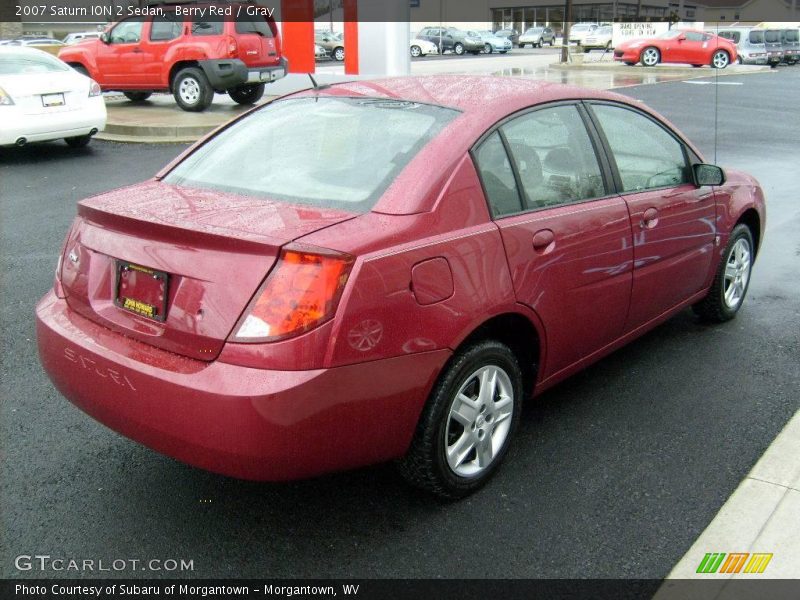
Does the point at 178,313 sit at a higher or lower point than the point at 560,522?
higher

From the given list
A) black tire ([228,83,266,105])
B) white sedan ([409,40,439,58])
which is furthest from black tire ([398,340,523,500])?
white sedan ([409,40,439,58])

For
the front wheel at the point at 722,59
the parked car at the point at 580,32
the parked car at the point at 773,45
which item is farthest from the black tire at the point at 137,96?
the parked car at the point at 580,32

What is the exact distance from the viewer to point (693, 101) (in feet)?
62.8

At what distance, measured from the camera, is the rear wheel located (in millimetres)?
31734

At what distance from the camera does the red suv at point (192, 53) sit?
14.5 metres

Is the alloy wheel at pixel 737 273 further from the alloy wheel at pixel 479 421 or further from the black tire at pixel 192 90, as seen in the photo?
the black tire at pixel 192 90

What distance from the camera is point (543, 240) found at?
3436 mm

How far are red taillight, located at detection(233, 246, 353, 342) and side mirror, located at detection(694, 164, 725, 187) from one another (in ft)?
8.65

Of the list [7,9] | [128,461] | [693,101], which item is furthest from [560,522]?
[7,9]

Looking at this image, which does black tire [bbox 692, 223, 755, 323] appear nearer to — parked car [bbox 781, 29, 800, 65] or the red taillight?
the red taillight

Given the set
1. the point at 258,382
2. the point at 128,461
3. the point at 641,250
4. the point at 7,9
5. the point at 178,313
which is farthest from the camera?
the point at 7,9

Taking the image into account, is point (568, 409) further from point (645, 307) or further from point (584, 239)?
point (584, 239)

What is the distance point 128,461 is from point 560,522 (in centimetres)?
184

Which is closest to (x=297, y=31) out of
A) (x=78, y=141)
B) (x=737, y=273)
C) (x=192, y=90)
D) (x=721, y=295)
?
(x=192, y=90)
